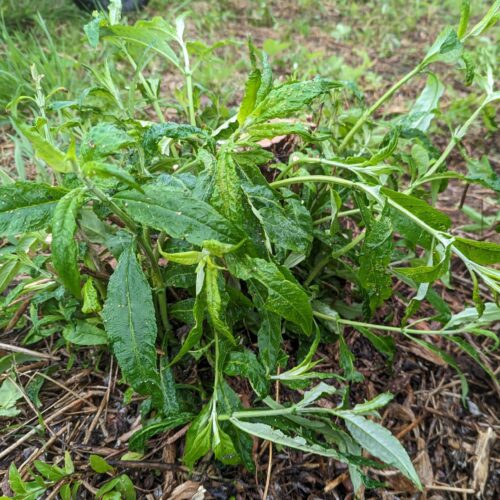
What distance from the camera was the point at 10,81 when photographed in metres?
2.27

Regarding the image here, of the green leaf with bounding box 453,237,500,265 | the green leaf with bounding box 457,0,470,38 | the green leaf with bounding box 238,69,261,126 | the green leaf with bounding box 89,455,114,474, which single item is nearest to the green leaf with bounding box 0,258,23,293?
the green leaf with bounding box 89,455,114,474

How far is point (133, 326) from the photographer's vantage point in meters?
0.87

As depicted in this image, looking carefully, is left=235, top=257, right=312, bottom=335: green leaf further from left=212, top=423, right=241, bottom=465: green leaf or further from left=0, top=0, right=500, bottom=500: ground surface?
left=0, top=0, right=500, bottom=500: ground surface

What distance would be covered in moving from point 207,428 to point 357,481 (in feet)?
1.41

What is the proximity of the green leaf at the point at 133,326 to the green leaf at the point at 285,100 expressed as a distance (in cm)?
43

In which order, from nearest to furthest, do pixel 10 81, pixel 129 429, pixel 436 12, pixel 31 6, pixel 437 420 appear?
1. pixel 129 429
2. pixel 437 420
3. pixel 10 81
4. pixel 31 6
5. pixel 436 12

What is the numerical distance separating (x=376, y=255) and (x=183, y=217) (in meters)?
0.41

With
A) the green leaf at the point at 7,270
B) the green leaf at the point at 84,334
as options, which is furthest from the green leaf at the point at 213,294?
the green leaf at the point at 7,270

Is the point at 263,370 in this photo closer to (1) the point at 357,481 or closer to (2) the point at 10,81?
(1) the point at 357,481

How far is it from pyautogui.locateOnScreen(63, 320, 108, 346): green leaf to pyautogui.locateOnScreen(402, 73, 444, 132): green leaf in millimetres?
1156

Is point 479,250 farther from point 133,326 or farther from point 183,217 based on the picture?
point 133,326

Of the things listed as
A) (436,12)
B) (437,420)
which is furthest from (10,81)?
(436,12)

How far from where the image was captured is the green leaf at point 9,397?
123 cm

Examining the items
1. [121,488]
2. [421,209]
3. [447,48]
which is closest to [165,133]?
[421,209]
